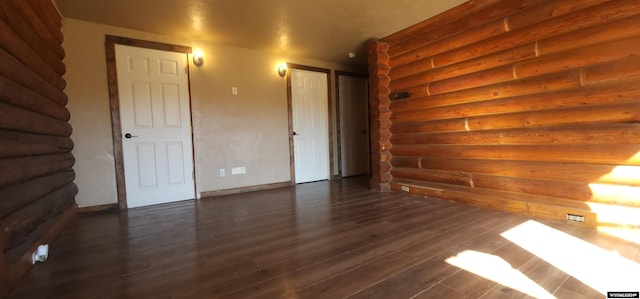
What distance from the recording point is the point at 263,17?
3.31 meters

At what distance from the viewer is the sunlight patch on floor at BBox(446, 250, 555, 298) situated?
1.45 metres

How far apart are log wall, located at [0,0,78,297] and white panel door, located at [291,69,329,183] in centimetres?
305

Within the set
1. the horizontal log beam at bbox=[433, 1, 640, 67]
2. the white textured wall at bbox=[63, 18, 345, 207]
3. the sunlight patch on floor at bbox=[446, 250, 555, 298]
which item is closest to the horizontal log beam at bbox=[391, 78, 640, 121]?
the horizontal log beam at bbox=[433, 1, 640, 67]

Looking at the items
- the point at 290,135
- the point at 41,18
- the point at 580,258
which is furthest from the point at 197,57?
the point at 580,258

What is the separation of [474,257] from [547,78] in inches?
75.6

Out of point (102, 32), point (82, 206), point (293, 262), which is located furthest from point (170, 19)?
point (293, 262)

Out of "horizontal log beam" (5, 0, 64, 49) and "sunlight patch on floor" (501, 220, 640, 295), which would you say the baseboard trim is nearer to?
"horizontal log beam" (5, 0, 64, 49)

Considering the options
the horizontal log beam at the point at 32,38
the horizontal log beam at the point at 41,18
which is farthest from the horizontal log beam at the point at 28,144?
the horizontal log beam at the point at 41,18

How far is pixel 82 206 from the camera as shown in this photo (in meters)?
3.32

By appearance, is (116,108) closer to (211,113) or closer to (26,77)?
(211,113)

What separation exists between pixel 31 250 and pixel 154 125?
6.86 feet

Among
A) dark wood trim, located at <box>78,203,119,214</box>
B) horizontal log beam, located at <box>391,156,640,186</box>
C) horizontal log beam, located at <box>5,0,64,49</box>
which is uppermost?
horizontal log beam, located at <box>5,0,64,49</box>

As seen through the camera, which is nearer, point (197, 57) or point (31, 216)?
point (31, 216)

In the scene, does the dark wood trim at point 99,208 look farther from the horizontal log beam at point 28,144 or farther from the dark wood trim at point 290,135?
the dark wood trim at point 290,135
